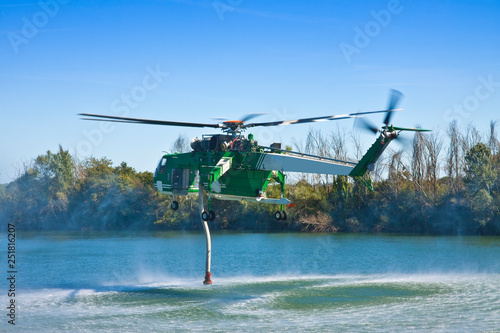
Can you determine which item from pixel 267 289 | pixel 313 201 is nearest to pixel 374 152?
pixel 267 289

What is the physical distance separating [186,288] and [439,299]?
11992 mm

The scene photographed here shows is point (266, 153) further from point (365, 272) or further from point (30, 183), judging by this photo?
point (30, 183)

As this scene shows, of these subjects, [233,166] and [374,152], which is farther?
[233,166]

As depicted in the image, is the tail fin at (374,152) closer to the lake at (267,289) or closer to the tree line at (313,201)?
the lake at (267,289)

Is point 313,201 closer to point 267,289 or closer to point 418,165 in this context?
point 418,165

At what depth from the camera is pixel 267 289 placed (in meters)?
27.7

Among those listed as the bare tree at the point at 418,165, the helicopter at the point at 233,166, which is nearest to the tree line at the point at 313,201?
the bare tree at the point at 418,165

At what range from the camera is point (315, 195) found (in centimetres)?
6625

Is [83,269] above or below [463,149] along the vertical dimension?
below

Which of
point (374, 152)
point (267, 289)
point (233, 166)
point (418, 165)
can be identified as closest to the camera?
point (374, 152)

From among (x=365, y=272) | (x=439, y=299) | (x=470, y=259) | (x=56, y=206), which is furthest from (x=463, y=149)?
(x=56, y=206)

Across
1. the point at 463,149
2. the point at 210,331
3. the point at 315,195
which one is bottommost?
the point at 210,331

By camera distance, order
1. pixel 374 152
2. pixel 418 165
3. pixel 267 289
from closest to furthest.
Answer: pixel 374 152 → pixel 267 289 → pixel 418 165

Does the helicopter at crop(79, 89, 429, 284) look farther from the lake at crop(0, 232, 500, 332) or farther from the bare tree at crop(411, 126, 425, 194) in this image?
the bare tree at crop(411, 126, 425, 194)
